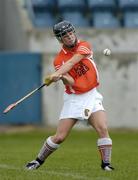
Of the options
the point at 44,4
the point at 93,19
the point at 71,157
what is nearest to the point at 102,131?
the point at 71,157

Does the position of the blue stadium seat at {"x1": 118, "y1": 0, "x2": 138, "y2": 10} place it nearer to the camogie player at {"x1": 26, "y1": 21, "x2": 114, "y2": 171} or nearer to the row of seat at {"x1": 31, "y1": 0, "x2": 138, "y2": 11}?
the row of seat at {"x1": 31, "y1": 0, "x2": 138, "y2": 11}

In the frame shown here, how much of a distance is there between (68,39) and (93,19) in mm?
12505

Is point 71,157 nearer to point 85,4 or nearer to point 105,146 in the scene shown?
point 105,146

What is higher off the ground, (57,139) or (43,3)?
(57,139)

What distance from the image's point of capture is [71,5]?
23078 mm

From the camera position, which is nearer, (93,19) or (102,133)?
(102,133)

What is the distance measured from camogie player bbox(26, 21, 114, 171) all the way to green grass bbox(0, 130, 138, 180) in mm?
460

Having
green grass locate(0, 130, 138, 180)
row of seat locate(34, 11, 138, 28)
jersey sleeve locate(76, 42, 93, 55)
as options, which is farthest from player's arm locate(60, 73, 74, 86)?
row of seat locate(34, 11, 138, 28)

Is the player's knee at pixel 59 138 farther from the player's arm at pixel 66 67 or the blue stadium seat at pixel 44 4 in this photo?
the blue stadium seat at pixel 44 4

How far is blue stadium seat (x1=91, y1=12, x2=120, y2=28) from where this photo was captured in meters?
22.9

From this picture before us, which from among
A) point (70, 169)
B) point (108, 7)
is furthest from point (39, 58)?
point (70, 169)

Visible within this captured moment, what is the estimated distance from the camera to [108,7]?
23.2m

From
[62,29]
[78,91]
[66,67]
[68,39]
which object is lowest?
[78,91]

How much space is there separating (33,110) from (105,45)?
2.59 meters
